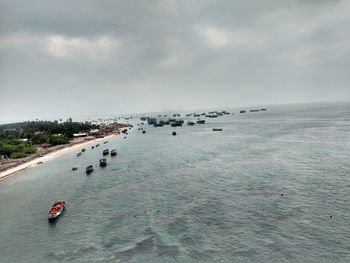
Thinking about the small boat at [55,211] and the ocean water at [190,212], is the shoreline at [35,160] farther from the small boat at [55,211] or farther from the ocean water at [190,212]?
the small boat at [55,211]

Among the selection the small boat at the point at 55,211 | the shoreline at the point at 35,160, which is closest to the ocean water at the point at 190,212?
the small boat at the point at 55,211

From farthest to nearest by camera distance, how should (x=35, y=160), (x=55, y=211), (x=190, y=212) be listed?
1. (x=35, y=160)
2. (x=55, y=211)
3. (x=190, y=212)

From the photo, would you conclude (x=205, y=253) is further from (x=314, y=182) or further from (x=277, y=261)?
(x=314, y=182)

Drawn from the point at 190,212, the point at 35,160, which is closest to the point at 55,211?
the point at 190,212

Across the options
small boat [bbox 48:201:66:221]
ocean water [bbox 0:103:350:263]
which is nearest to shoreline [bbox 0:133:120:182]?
ocean water [bbox 0:103:350:263]

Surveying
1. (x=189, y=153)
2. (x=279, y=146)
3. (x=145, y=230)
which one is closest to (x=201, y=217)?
(x=145, y=230)

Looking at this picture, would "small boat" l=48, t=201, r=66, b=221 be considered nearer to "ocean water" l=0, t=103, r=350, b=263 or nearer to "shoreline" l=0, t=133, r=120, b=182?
"ocean water" l=0, t=103, r=350, b=263

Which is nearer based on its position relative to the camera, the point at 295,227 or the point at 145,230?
the point at 295,227

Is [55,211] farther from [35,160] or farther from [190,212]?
[35,160]
